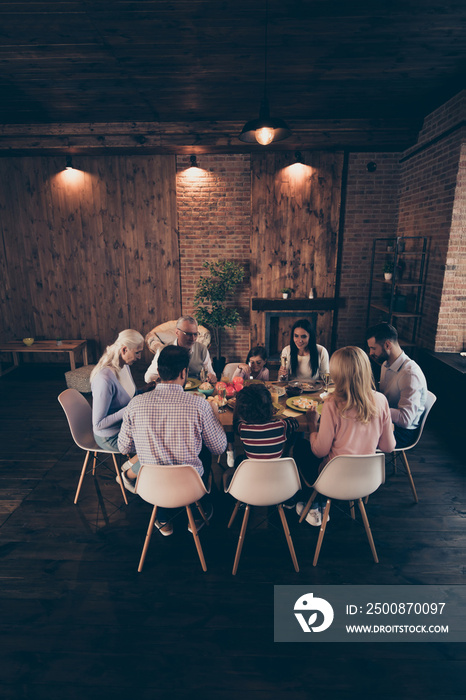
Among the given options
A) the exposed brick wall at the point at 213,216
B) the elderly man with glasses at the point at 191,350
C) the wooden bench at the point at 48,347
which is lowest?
the wooden bench at the point at 48,347

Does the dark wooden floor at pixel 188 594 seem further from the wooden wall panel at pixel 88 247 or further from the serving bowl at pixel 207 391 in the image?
the wooden wall panel at pixel 88 247

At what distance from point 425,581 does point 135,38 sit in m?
4.59

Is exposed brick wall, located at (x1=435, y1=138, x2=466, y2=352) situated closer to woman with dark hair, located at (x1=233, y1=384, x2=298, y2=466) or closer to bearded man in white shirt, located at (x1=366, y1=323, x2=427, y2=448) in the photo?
bearded man in white shirt, located at (x1=366, y1=323, x2=427, y2=448)

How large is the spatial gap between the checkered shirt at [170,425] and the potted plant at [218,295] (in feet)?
11.6

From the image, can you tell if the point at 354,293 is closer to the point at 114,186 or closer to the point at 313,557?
the point at 114,186

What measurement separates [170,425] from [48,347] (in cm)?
478

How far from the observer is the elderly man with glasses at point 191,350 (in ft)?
11.5

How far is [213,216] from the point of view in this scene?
6.20 meters

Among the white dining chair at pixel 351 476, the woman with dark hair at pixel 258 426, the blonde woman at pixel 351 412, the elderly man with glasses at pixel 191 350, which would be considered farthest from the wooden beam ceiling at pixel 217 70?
the white dining chair at pixel 351 476

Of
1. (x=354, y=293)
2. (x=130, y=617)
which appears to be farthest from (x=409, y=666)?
(x=354, y=293)

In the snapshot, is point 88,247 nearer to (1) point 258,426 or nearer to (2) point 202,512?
(2) point 202,512

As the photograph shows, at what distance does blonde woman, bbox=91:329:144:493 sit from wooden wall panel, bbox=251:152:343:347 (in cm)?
375

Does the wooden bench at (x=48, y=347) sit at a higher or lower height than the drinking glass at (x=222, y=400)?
lower

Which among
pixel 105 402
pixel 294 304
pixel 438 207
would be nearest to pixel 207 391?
pixel 105 402
